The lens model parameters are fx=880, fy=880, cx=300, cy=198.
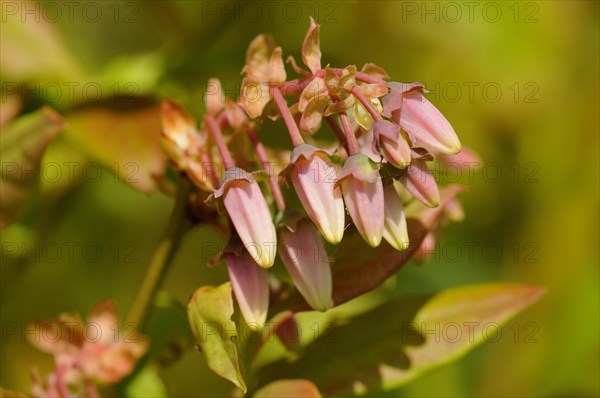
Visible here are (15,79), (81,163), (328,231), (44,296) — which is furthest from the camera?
(44,296)

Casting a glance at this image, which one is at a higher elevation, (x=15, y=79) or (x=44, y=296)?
(x=15, y=79)

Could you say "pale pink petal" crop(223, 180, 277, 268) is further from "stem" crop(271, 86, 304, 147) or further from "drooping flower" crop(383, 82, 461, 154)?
"drooping flower" crop(383, 82, 461, 154)

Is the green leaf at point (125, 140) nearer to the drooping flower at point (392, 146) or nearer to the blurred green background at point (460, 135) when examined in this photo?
the blurred green background at point (460, 135)

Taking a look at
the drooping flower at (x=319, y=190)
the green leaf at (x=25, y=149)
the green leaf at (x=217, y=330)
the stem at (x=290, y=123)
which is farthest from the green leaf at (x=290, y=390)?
the green leaf at (x=25, y=149)

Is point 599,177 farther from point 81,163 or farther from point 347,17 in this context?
point 81,163

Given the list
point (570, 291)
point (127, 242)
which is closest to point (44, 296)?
point (127, 242)
